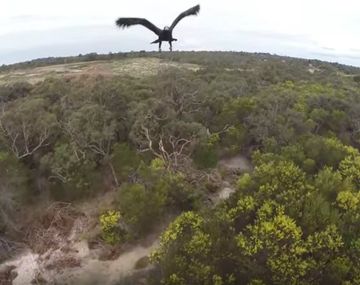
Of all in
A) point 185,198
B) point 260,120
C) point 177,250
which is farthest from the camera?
point 260,120

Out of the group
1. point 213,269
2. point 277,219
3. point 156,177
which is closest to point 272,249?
point 277,219

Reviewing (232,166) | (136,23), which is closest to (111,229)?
(232,166)

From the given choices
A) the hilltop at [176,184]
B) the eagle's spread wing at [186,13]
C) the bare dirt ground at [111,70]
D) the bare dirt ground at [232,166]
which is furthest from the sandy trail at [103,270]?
the bare dirt ground at [111,70]

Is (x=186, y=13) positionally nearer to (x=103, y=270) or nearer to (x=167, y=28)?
(x=167, y=28)

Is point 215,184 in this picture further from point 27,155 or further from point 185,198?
point 27,155

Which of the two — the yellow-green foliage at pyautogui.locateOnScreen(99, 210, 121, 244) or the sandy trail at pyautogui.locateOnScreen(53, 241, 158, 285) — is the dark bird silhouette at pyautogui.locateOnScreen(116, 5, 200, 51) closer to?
the yellow-green foliage at pyautogui.locateOnScreen(99, 210, 121, 244)

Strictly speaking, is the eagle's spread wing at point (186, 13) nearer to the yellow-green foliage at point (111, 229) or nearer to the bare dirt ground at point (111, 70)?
the yellow-green foliage at point (111, 229)
